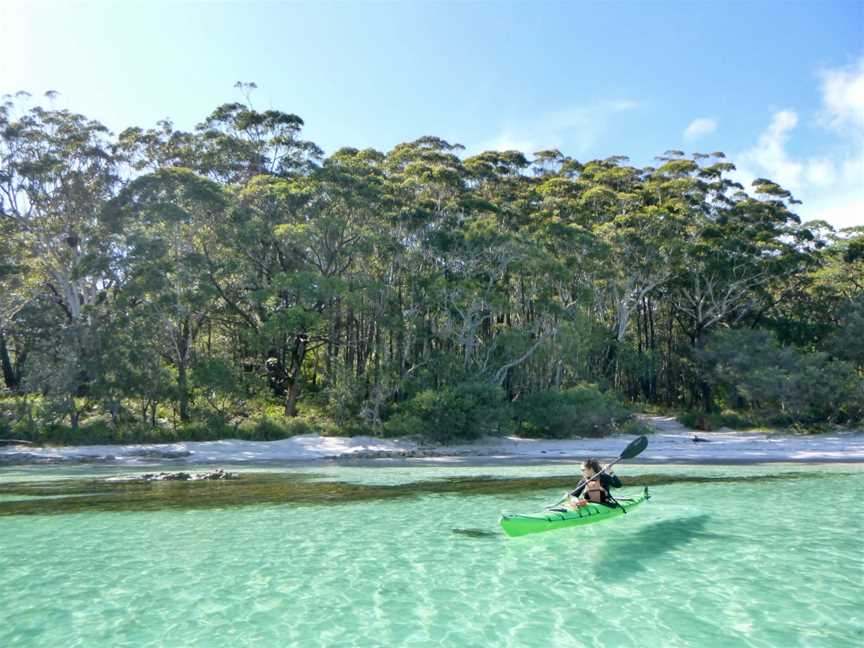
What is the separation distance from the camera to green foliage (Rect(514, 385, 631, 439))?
29484 millimetres

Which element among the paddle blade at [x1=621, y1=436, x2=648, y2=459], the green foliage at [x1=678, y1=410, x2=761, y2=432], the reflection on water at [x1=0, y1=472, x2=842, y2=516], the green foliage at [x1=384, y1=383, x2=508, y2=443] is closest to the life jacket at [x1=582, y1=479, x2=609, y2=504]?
the paddle blade at [x1=621, y1=436, x2=648, y2=459]

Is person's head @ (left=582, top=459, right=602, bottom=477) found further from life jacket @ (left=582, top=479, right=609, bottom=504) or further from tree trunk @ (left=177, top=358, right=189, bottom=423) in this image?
tree trunk @ (left=177, top=358, right=189, bottom=423)

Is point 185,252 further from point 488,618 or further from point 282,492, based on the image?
point 488,618

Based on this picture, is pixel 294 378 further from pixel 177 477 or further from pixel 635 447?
pixel 635 447

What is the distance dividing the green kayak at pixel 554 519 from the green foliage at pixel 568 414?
18.5 metres

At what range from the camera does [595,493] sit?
10.9 meters

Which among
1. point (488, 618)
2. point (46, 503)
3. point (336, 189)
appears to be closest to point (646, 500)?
point (488, 618)

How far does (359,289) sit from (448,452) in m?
8.36

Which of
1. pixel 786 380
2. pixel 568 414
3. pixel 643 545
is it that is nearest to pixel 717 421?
pixel 786 380

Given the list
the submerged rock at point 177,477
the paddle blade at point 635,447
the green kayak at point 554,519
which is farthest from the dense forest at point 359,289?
the green kayak at point 554,519

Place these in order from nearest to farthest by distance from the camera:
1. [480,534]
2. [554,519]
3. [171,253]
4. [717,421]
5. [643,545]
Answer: [554,519]
[643,545]
[480,534]
[171,253]
[717,421]

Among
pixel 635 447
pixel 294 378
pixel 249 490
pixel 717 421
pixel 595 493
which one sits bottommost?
pixel 249 490

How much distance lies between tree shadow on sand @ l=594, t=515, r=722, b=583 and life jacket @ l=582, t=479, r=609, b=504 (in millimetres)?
640

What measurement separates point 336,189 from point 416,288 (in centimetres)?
594
